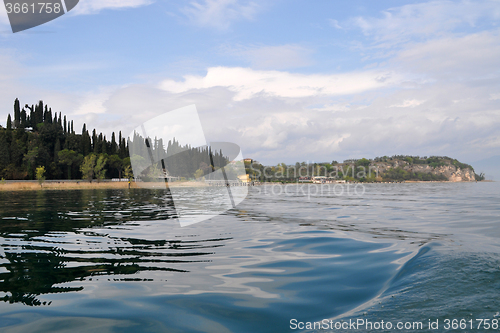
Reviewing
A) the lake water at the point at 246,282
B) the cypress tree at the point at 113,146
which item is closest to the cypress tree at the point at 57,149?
the cypress tree at the point at 113,146

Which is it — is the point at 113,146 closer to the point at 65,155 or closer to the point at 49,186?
the point at 65,155

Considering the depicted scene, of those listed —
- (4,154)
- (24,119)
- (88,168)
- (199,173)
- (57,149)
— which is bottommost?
(199,173)

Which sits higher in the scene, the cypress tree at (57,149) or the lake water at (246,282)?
the cypress tree at (57,149)

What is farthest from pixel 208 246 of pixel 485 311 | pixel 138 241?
pixel 485 311

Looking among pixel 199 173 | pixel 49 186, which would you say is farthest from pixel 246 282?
pixel 199 173

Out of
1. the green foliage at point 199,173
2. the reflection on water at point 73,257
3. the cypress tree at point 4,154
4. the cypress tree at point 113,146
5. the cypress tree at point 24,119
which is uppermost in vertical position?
the cypress tree at point 24,119

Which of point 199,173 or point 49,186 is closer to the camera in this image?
point 49,186

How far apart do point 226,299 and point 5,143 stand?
104 metres

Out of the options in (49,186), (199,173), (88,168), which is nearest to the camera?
(49,186)

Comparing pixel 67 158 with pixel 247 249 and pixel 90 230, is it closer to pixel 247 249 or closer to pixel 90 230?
pixel 90 230

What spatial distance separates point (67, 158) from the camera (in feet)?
305

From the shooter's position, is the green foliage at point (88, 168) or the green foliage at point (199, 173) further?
the green foliage at point (199, 173)

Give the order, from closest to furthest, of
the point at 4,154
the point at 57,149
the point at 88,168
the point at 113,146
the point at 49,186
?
1. the point at 49,186
2. the point at 4,154
3. the point at 88,168
4. the point at 57,149
5. the point at 113,146

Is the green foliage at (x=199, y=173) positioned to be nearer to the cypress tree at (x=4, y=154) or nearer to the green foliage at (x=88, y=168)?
the green foliage at (x=88, y=168)
